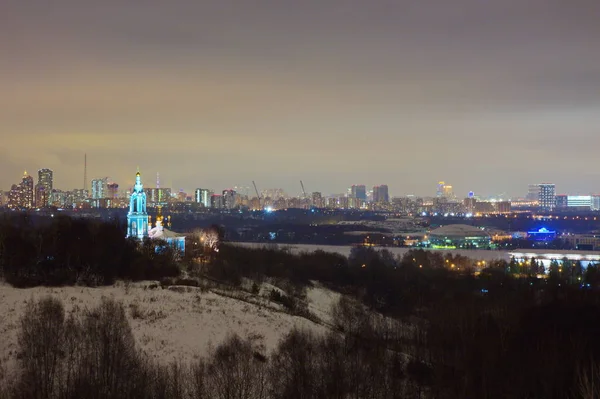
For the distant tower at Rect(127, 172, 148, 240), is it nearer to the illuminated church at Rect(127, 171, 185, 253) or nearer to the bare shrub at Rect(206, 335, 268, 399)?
the illuminated church at Rect(127, 171, 185, 253)

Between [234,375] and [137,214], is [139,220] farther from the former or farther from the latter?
[234,375]

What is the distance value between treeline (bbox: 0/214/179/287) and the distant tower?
18494mm

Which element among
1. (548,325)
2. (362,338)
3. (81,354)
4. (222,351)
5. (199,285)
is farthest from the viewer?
(199,285)

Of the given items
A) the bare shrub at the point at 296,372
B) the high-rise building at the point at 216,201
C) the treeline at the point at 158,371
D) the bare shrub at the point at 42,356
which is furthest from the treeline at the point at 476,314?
the high-rise building at the point at 216,201

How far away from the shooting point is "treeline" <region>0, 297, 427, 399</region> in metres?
15.3

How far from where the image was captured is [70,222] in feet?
114

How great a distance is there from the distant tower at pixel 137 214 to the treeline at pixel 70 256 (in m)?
18.5

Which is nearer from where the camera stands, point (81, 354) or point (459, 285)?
point (81, 354)

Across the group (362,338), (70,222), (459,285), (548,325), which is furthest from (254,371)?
Answer: (459,285)

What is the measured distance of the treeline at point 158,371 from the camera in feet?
50.1

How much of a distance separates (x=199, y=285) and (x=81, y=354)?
17.9 m

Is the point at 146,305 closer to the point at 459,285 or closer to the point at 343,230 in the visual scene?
the point at 459,285

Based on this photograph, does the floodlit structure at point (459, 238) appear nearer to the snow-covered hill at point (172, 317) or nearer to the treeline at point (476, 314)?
the treeline at point (476, 314)

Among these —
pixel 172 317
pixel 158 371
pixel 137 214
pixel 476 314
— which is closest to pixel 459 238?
pixel 137 214
